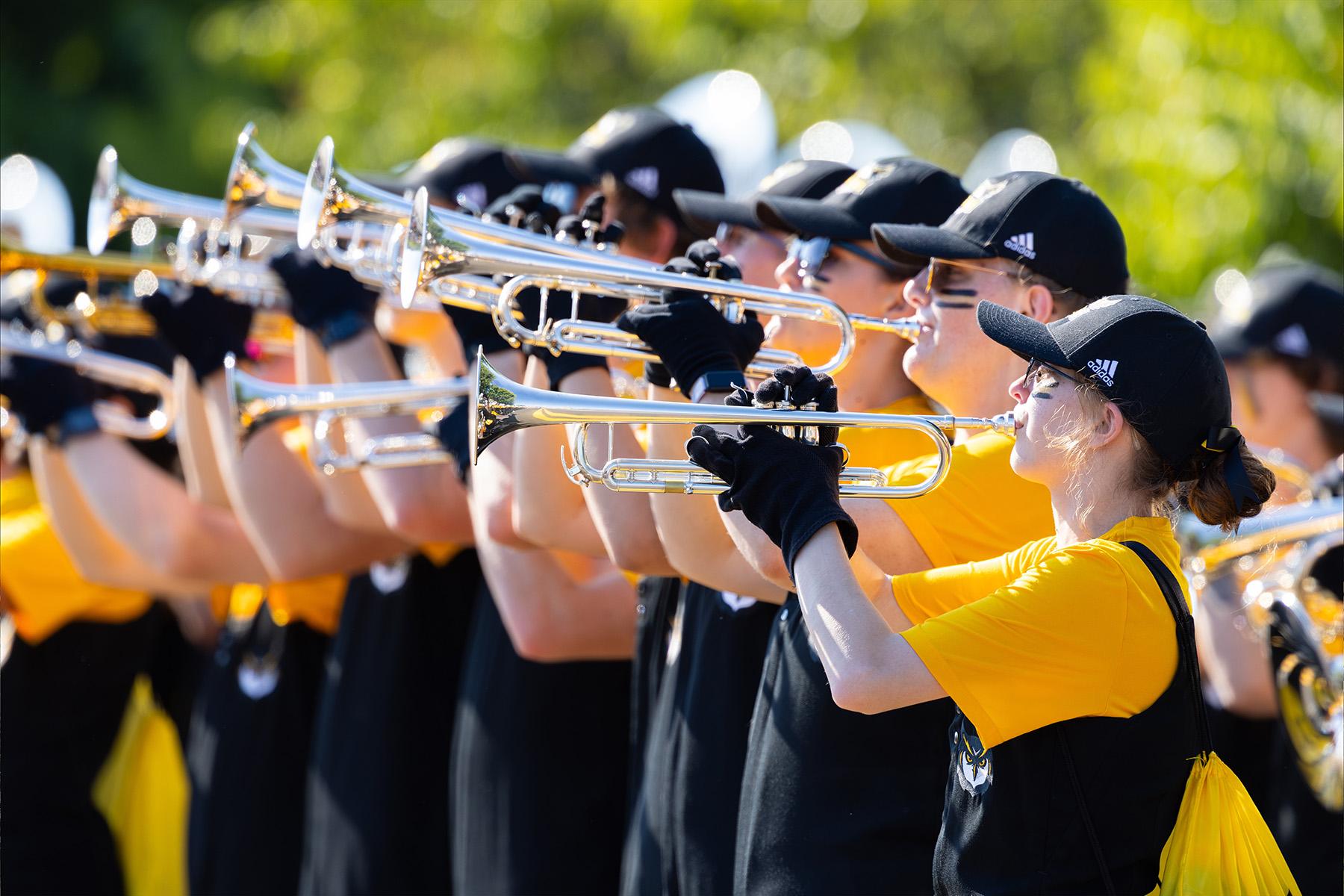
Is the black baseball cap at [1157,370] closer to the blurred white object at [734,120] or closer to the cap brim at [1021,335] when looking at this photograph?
the cap brim at [1021,335]

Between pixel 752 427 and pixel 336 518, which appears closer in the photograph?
pixel 752 427

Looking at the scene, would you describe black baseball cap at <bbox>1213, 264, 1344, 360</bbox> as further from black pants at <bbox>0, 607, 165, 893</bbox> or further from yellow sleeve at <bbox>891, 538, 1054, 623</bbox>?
black pants at <bbox>0, 607, 165, 893</bbox>

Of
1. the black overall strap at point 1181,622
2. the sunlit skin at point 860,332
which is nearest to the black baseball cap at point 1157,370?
the black overall strap at point 1181,622

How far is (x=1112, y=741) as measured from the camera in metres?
2.48

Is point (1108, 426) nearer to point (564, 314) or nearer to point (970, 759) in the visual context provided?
point (970, 759)

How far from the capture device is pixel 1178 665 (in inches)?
98.6

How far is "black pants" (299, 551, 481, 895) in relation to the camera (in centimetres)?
445

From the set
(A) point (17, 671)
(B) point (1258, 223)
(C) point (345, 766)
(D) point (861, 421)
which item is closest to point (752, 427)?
(D) point (861, 421)

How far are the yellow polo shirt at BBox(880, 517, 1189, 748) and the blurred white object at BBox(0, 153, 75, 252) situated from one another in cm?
442

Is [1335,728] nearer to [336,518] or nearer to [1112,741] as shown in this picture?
[1112,741]

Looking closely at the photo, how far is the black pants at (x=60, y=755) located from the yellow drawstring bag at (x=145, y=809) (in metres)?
0.05

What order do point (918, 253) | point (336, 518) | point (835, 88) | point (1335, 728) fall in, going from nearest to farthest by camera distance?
point (918, 253) → point (1335, 728) → point (336, 518) → point (835, 88)

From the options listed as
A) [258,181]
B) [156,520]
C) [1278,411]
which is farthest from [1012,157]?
[258,181]

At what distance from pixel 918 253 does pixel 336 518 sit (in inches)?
91.6
